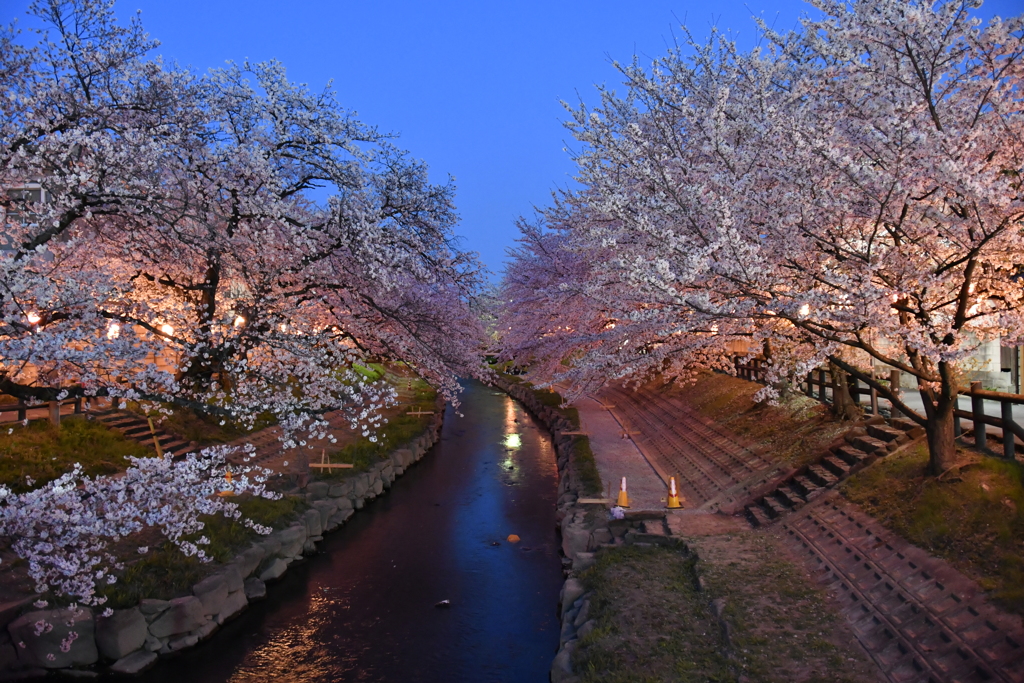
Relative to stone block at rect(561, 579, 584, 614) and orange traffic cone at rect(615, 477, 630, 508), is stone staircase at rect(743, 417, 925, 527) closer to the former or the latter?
orange traffic cone at rect(615, 477, 630, 508)

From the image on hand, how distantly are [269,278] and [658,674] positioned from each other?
837 cm

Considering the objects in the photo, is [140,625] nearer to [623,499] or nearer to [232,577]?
[232,577]

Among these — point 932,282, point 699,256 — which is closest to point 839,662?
point 699,256

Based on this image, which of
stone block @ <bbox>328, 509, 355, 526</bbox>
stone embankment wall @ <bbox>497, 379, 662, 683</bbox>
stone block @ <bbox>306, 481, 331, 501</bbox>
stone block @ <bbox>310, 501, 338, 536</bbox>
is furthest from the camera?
stone block @ <bbox>328, 509, 355, 526</bbox>

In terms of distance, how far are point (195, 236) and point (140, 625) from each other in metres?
5.94

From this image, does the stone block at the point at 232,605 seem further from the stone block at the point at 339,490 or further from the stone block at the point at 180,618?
the stone block at the point at 339,490

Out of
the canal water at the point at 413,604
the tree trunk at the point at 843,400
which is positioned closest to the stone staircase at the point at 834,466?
the tree trunk at the point at 843,400

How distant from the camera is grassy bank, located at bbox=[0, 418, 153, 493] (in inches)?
494

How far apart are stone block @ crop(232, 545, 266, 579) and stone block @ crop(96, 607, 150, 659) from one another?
226 centimetres

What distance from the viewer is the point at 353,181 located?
1241 centimetres

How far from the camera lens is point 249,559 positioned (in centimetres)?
1273

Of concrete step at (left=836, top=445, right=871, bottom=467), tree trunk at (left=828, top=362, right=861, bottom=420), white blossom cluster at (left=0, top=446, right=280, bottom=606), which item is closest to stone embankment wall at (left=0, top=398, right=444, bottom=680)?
white blossom cluster at (left=0, top=446, right=280, bottom=606)

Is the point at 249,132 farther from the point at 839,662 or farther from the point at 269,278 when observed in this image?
the point at 839,662

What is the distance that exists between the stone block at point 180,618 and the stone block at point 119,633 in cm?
28
